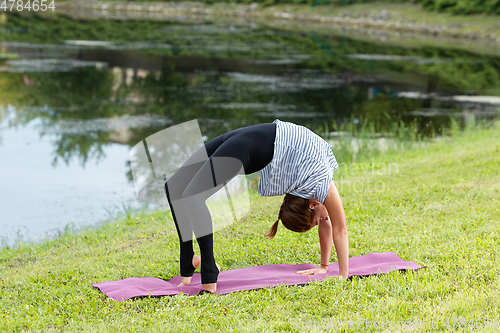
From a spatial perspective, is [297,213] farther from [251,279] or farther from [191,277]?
[191,277]

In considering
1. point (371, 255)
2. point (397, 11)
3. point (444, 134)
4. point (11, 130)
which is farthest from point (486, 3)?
point (371, 255)

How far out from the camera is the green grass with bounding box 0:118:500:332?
12.2 feet

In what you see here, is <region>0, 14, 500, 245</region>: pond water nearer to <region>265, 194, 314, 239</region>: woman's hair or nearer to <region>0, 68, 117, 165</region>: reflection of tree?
<region>0, 68, 117, 165</region>: reflection of tree

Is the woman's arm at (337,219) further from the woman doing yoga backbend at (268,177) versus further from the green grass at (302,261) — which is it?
the green grass at (302,261)

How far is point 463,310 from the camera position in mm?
3562

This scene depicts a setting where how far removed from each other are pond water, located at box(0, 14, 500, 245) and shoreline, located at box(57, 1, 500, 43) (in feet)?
29.6

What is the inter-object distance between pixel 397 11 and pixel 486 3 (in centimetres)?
754

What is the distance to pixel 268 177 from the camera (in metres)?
3.98

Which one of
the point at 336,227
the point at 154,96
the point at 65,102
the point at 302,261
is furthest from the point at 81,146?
the point at 336,227

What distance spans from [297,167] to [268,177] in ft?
0.76

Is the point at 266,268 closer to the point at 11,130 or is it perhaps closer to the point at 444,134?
the point at 444,134

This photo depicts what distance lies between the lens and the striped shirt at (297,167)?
390cm

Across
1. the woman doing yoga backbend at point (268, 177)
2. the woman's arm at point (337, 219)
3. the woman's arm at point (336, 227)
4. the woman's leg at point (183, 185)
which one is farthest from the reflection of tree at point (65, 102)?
the woman's arm at point (337, 219)

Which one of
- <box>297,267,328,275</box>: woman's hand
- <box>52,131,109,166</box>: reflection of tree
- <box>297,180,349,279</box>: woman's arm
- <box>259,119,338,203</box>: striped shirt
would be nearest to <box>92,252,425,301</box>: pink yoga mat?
<box>297,267,328,275</box>: woman's hand
